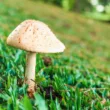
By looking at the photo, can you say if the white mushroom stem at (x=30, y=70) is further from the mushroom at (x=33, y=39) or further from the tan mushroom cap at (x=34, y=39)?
the tan mushroom cap at (x=34, y=39)

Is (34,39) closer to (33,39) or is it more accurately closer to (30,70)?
(33,39)

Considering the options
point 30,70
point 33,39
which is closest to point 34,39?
point 33,39

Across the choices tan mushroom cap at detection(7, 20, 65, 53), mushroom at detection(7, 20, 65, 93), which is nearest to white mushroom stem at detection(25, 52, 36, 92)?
mushroom at detection(7, 20, 65, 93)

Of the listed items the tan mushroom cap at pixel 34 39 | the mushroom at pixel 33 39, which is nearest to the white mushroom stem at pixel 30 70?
the mushroom at pixel 33 39

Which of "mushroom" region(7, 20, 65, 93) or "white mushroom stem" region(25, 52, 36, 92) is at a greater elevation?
"mushroom" region(7, 20, 65, 93)

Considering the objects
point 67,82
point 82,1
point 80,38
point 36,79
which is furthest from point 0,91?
point 82,1

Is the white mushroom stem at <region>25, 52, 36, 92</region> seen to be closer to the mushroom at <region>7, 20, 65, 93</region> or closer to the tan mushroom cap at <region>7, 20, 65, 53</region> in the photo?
the mushroom at <region>7, 20, 65, 93</region>
